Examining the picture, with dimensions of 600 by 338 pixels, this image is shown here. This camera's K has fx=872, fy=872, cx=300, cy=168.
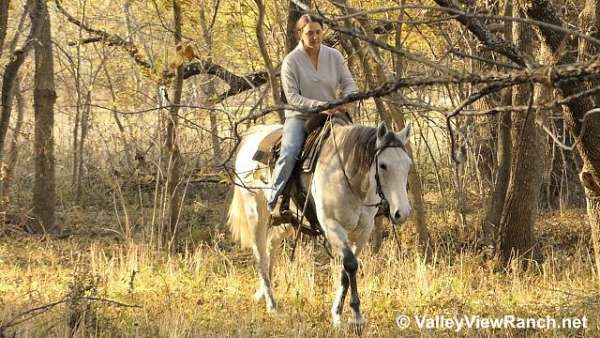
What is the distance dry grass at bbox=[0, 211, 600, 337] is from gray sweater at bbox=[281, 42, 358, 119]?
1834mm

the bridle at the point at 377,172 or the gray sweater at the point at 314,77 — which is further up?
the gray sweater at the point at 314,77

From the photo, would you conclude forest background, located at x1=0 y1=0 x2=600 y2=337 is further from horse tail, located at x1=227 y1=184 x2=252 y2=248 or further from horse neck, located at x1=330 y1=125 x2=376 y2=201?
horse neck, located at x1=330 y1=125 x2=376 y2=201

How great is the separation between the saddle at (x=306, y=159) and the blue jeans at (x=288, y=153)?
0.08 meters

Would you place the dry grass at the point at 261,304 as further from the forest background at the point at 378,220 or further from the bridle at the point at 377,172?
the bridle at the point at 377,172

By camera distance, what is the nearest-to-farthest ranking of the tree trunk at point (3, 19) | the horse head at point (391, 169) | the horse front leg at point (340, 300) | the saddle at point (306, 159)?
the horse head at point (391, 169) < the tree trunk at point (3, 19) < the horse front leg at point (340, 300) < the saddle at point (306, 159)

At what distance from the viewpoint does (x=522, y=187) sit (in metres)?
10.0

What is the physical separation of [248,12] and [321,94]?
605cm

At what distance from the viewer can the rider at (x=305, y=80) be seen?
24.9ft

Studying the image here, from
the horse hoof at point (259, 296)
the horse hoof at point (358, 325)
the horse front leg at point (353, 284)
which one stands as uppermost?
the horse front leg at point (353, 284)

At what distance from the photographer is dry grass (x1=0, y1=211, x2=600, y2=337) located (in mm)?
6750

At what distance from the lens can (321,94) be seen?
771 cm

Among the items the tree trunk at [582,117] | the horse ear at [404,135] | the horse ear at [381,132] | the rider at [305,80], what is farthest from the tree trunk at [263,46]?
the tree trunk at [582,117]

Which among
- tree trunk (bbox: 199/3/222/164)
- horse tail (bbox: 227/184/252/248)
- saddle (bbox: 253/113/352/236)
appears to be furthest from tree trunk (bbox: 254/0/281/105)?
saddle (bbox: 253/113/352/236)

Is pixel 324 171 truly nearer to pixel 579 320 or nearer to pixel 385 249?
pixel 579 320
